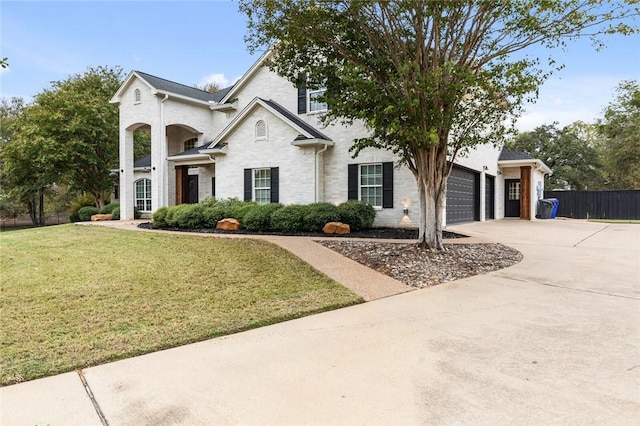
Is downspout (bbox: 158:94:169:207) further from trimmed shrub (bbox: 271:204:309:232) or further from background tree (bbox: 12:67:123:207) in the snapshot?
trimmed shrub (bbox: 271:204:309:232)

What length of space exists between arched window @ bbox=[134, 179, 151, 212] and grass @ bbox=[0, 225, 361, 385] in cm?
1173

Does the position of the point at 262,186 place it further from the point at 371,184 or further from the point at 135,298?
the point at 135,298

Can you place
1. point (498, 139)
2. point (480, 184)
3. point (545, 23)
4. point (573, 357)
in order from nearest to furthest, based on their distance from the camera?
point (573, 357) → point (545, 23) → point (498, 139) → point (480, 184)

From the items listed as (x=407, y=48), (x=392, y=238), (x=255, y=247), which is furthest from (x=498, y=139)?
(x=255, y=247)

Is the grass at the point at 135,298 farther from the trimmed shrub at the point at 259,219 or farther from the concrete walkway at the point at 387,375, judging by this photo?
the trimmed shrub at the point at 259,219

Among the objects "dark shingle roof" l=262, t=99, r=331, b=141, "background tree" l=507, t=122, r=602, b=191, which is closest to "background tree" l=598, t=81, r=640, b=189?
"background tree" l=507, t=122, r=602, b=191

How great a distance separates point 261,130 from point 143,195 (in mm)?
9898

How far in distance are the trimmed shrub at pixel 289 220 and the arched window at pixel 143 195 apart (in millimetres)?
11537

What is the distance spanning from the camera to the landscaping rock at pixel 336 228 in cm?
1283

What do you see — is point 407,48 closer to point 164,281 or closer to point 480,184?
point 164,281

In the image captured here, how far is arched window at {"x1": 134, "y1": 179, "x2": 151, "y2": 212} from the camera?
2188 centimetres

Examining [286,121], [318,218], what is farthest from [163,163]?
[318,218]

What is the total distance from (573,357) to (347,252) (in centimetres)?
616

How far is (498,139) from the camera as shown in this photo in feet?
31.7
